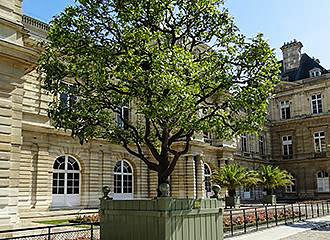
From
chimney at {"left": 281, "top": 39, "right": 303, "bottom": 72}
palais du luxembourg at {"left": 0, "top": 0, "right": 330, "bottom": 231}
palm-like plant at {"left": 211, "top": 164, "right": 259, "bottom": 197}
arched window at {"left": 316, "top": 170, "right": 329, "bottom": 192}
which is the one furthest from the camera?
chimney at {"left": 281, "top": 39, "right": 303, "bottom": 72}

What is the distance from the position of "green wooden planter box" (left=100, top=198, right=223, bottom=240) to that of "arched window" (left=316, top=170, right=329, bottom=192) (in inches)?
1377

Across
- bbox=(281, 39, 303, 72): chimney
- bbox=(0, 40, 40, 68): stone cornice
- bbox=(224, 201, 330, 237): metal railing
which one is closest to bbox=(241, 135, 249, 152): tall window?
bbox=(281, 39, 303, 72): chimney

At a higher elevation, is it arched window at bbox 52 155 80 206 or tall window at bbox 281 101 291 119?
tall window at bbox 281 101 291 119

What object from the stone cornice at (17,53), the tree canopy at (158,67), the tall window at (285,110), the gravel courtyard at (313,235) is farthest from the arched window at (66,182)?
the tall window at (285,110)

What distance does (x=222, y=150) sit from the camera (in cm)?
A: 3375

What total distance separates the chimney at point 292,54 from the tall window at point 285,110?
17.5 feet

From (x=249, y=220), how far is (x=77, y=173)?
1250 cm

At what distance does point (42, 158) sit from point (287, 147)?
106 ft

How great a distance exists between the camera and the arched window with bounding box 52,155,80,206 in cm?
2228

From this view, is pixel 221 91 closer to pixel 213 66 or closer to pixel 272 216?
pixel 213 66

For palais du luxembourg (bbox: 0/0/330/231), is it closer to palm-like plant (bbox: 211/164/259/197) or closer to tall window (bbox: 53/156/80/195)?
tall window (bbox: 53/156/80/195)

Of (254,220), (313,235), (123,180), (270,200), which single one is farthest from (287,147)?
(313,235)

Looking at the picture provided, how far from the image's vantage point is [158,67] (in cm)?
884

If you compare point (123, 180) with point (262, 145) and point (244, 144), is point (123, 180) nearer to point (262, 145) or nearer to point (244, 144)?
point (244, 144)
